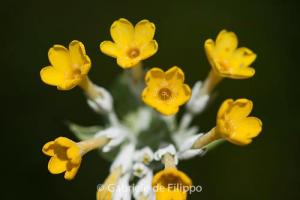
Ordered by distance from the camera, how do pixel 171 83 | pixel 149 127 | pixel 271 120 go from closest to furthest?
pixel 171 83, pixel 149 127, pixel 271 120

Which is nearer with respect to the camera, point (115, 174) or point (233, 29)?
point (115, 174)

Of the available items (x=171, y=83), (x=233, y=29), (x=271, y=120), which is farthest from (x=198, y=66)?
(x=171, y=83)

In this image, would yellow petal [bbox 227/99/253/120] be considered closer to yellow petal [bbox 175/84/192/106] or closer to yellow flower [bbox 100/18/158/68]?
yellow petal [bbox 175/84/192/106]

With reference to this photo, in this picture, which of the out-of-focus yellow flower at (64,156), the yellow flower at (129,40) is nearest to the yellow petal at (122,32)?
the yellow flower at (129,40)

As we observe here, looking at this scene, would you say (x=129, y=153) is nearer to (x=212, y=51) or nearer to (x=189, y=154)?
(x=189, y=154)

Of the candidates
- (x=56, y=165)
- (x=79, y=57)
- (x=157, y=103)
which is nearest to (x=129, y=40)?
(x=79, y=57)

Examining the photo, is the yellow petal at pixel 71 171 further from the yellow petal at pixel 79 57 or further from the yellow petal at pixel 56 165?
the yellow petal at pixel 79 57

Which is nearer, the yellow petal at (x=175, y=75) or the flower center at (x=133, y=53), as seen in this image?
the yellow petal at (x=175, y=75)

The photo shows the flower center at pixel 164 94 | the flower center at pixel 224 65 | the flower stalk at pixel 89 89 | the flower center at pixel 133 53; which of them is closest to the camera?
the flower center at pixel 164 94
